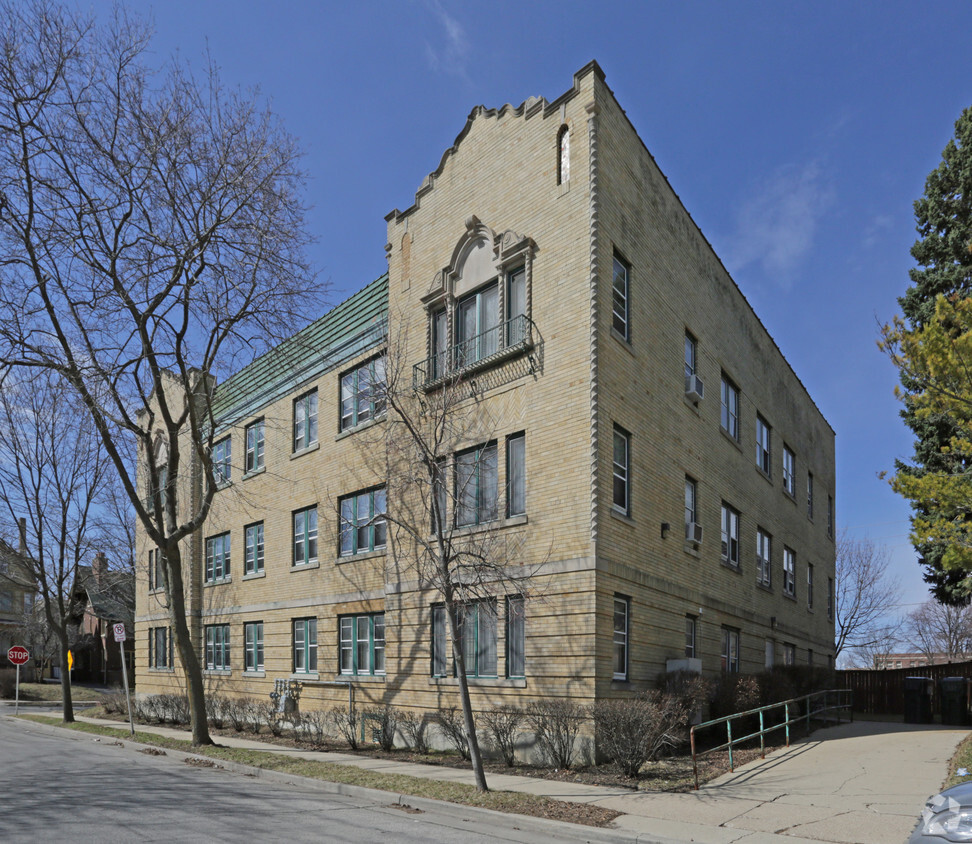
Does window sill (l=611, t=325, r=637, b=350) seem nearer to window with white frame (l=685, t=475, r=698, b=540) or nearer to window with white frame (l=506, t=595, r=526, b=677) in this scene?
window with white frame (l=685, t=475, r=698, b=540)

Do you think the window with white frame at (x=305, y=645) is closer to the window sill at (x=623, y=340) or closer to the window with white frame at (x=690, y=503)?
the window with white frame at (x=690, y=503)

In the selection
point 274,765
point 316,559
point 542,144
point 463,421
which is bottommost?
point 274,765

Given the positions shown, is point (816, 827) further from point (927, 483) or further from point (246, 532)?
point (246, 532)

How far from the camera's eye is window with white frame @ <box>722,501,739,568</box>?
75.6 feet

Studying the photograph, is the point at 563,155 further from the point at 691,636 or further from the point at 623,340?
the point at 691,636

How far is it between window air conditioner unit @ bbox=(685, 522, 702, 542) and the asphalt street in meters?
10.0

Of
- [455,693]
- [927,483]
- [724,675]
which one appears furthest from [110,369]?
[927,483]

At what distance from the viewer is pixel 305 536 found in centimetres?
2541

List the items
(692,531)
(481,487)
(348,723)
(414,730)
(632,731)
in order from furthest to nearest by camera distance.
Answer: (692,531), (348,723), (414,730), (481,487), (632,731)

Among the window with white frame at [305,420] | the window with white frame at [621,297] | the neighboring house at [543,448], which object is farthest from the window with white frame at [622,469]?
the window with white frame at [305,420]

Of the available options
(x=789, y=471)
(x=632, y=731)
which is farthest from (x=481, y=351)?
(x=789, y=471)

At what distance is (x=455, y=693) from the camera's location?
58.8 feet

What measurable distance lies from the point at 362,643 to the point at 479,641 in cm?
567

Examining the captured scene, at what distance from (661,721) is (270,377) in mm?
18876
